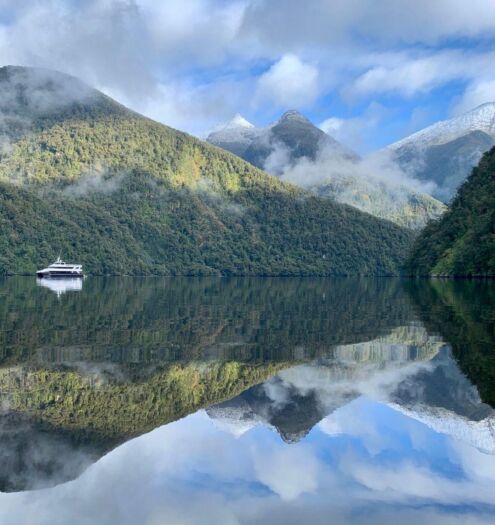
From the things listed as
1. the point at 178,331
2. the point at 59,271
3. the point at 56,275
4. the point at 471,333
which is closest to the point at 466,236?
the point at 471,333

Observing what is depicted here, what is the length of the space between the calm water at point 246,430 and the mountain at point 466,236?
276ft

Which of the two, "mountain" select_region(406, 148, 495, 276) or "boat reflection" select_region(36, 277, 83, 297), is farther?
"mountain" select_region(406, 148, 495, 276)

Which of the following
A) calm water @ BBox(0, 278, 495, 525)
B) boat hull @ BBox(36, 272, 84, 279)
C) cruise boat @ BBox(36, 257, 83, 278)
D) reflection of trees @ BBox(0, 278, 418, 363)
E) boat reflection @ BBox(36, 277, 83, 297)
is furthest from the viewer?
boat hull @ BBox(36, 272, 84, 279)

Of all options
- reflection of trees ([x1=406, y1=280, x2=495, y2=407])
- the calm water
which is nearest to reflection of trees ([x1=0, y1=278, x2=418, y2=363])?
the calm water

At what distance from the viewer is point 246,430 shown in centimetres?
1501

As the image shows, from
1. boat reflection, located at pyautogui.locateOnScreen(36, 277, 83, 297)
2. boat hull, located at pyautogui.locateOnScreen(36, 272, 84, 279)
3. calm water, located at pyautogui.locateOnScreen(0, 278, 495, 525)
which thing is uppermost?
calm water, located at pyautogui.locateOnScreen(0, 278, 495, 525)

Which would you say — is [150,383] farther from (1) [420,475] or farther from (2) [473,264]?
(2) [473,264]

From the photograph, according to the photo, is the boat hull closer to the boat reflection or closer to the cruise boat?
the cruise boat

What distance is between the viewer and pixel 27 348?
25031mm

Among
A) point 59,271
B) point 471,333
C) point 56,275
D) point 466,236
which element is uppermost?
point 466,236

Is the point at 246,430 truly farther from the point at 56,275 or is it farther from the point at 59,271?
the point at 56,275

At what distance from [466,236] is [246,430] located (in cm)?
11118

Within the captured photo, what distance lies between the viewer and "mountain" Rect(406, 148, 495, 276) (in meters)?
109

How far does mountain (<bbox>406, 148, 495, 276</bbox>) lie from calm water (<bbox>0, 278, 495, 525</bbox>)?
8422 centimetres
